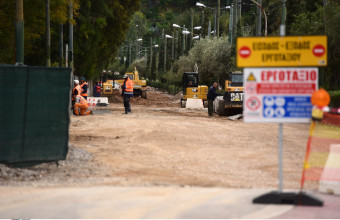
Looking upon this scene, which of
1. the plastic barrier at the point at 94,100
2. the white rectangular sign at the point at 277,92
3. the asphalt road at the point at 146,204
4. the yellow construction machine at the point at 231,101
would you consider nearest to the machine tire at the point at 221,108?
the yellow construction machine at the point at 231,101

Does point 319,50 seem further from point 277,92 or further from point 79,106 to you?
point 79,106

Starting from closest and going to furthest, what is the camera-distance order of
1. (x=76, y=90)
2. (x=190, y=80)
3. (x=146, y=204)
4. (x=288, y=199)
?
(x=146, y=204)
(x=288, y=199)
(x=76, y=90)
(x=190, y=80)

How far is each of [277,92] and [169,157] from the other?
7.28 m

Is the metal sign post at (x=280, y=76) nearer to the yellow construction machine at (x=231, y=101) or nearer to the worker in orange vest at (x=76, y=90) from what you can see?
the worker in orange vest at (x=76, y=90)

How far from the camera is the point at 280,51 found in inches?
407

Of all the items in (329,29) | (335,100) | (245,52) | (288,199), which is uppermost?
(329,29)

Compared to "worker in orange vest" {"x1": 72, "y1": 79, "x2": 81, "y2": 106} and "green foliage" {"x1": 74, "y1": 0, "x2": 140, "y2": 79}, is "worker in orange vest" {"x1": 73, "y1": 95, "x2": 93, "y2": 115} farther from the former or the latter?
"green foliage" {"x1": 74, "y1": 0, "x2": 140, "y2": 79}

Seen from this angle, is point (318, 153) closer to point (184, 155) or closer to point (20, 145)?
point (184, 155)

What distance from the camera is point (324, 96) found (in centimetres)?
996

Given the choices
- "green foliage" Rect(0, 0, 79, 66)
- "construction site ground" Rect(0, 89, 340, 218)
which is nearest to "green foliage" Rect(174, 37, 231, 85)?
"green foliage" Rect(0, 0, 79, 66)

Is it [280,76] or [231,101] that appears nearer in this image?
[280,76]

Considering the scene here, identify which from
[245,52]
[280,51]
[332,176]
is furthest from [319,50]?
[332,176]

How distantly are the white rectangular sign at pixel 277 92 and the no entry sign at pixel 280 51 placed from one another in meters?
0.13

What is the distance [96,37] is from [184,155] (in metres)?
30.3
